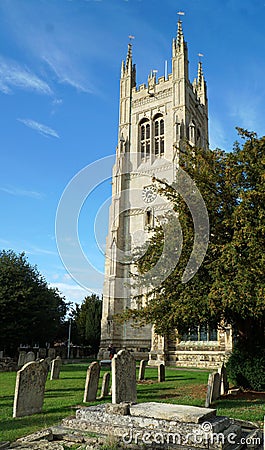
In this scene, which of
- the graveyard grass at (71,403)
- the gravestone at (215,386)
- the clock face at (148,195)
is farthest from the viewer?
the clock face at (148,195)

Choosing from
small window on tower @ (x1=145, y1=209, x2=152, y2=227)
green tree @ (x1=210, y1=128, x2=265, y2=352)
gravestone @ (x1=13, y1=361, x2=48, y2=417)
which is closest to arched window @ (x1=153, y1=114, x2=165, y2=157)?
small window on tower @ (x1=145, y1=209, x2=152, y2=227)

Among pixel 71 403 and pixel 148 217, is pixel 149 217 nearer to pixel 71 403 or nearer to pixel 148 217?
pixel 148 217

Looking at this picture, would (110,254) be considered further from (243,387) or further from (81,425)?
(81,425)

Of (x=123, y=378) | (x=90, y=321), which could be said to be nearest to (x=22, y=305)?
(x=123, y=378)

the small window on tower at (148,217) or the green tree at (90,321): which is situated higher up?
the small window on tower at (148,217)

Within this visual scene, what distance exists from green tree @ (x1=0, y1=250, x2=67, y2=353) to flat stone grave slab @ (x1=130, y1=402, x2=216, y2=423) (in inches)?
802

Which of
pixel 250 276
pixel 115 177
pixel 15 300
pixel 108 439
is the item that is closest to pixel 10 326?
pixel 15 300

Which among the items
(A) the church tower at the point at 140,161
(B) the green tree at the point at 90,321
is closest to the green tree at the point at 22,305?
(A) the church tower at the point at 140,161

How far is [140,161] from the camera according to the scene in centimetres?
4494

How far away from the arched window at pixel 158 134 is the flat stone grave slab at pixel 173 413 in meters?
39.4

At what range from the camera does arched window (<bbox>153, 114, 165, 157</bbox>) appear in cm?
4494

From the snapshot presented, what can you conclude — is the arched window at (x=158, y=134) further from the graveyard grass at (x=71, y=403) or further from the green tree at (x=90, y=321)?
the graveyard grass at (x=71, y=403)

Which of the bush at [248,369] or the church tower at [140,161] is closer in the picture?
the bush at [248,369]

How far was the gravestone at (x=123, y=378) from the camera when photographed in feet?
27.2
